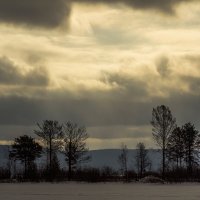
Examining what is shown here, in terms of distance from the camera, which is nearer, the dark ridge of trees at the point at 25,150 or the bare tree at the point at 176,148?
the bare tree at the point at 176,148

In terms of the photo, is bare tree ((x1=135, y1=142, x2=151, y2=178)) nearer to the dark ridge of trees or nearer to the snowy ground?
the dark ridge of trees

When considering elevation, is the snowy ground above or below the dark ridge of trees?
below

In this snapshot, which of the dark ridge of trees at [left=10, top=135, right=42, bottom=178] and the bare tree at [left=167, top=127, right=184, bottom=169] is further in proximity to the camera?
the dark ridge of trees at [left=10, top=135, right=42, bottom=178]

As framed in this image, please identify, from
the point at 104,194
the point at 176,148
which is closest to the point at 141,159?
the point at 176,148

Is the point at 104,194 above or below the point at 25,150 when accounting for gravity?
below

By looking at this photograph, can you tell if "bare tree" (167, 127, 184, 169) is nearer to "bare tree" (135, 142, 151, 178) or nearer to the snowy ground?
"bare tree" (135, 142, 151, 178)

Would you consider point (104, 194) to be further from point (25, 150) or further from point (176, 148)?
point (25, 150)

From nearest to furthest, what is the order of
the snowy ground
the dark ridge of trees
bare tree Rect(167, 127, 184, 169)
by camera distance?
the snowy ground < bare tree Rect(167, 127, 184, 169) < the dark ridge of trees

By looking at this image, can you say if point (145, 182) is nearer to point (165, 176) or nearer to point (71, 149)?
point (165, 176)

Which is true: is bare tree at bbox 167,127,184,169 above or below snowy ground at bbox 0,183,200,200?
above

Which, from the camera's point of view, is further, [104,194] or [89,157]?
[89,157]

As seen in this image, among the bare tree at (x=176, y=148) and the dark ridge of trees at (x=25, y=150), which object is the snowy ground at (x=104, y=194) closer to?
the bare tree at (x=176, y=148)

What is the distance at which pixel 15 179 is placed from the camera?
81.4 m

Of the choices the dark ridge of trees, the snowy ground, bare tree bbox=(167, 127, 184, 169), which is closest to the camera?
the snowy ground
